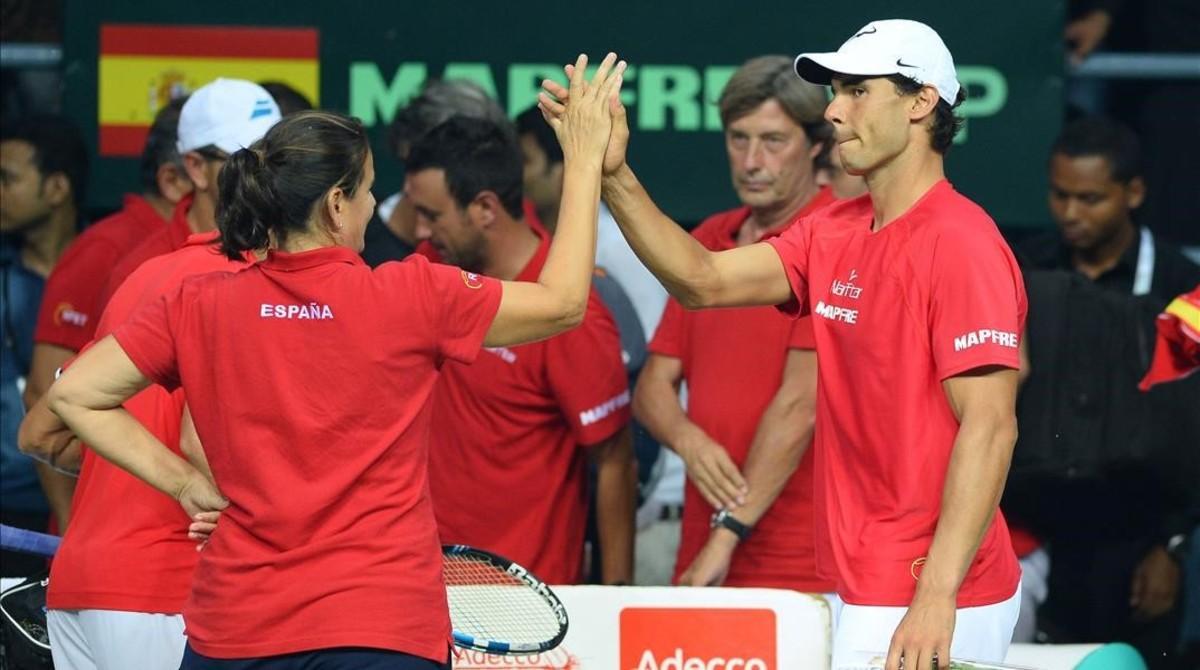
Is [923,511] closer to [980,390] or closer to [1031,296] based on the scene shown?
[980,390]

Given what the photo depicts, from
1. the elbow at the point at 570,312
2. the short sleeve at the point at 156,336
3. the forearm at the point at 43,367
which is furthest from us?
the forearm at the point at 43,367

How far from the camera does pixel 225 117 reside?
193 inches

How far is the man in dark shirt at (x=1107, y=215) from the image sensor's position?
6477 mm

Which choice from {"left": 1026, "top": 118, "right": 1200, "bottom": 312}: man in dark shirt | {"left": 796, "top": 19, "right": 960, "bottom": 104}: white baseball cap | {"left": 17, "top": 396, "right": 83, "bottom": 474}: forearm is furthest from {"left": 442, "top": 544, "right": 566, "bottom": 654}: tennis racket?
{"left": 1026, "top": 118, "right": 1200, "bottom": 312}: man in dark shirt

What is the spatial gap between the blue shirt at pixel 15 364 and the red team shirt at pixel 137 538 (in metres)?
2.15

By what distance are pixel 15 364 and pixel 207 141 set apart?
77.2 inches

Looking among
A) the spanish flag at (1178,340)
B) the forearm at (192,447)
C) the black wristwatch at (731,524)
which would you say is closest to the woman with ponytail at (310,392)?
the forearm at (192,447)

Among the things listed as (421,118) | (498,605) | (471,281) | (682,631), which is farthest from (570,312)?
(421,118)

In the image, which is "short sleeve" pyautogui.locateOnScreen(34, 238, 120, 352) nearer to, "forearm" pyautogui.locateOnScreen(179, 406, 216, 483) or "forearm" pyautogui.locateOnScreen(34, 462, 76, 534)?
"forearm" pyautogui.locateOnScreen(34, 462, 76, 534)

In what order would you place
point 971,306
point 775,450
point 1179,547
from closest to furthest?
point 971,306 → point 775,450 → point 1179,547

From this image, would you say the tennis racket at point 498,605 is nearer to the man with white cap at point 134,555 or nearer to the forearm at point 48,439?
the man with white cap at point 134,555

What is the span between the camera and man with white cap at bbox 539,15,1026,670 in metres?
3.87

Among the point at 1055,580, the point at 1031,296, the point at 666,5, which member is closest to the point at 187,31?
the point at 666,5

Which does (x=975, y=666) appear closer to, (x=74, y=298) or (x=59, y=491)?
(x=59, y=491)
